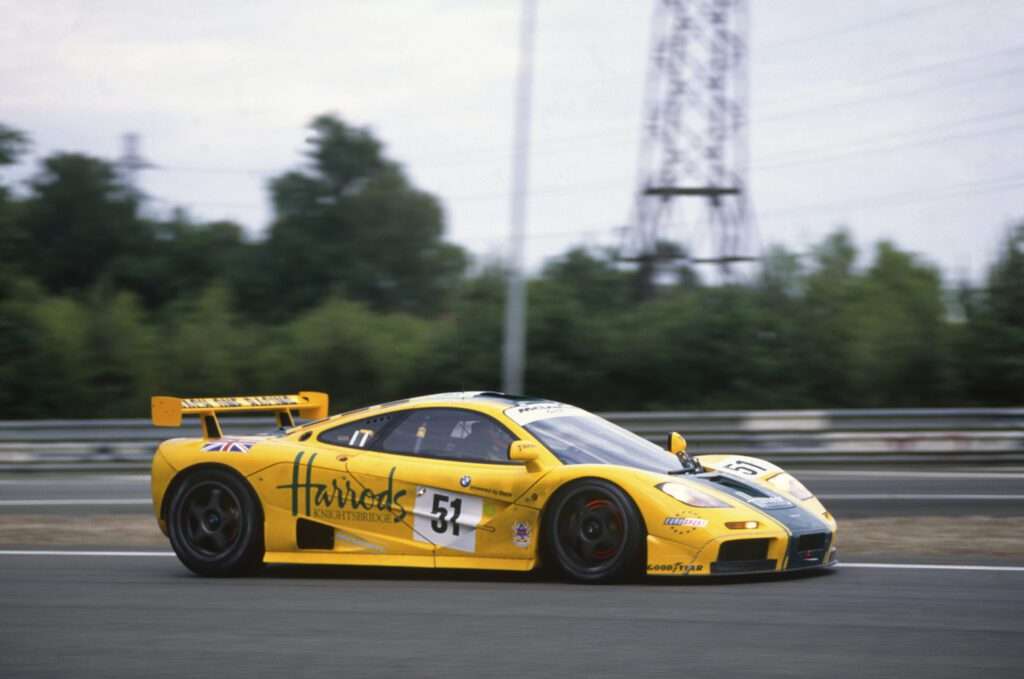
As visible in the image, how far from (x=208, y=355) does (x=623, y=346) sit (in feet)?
34.6

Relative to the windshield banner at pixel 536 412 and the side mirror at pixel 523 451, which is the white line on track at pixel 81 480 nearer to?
the windshield banner at pixel 536 412

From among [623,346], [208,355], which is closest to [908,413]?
[623,346]

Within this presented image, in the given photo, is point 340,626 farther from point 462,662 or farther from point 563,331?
point 563,331

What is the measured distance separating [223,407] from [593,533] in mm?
2906

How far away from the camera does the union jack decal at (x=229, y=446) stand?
857 centimetres

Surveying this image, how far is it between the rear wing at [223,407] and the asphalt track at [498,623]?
1036 mm

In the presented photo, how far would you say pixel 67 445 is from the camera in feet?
64.1

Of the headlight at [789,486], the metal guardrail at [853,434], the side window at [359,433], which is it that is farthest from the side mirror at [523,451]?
the metal guardrail at [853,434]

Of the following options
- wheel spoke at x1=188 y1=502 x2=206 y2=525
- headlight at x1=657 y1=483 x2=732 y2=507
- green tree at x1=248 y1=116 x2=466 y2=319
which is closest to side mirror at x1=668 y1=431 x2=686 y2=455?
headlight at x1=657 y1=483 x2=732 y2=507

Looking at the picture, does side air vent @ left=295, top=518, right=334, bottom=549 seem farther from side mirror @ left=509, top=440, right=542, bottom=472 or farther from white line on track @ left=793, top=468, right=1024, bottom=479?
white line on track @ left=793, top=468, right=1024, bottom=479

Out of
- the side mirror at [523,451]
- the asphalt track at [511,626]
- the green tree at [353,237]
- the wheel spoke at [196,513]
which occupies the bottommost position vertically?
the asphalt track at [511,626]

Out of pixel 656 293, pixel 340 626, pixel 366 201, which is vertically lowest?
pixel 340 626

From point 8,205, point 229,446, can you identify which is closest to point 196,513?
point 229,446

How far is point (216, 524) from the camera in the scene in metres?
8.51
